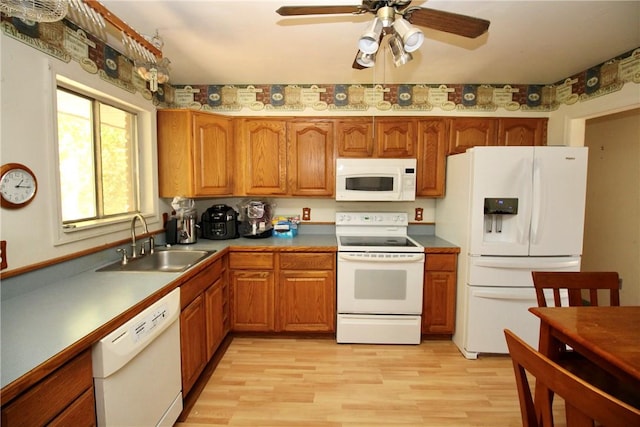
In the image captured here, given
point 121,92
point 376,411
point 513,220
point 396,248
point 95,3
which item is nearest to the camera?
point 95,3

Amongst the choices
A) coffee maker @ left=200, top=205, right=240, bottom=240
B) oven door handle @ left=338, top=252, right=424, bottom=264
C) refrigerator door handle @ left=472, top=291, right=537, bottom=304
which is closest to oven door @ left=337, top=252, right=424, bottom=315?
oven door handle @ left=338, top=252, right=424, bottom=264

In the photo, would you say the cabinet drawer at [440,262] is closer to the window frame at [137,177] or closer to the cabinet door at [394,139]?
the cabinet door at [394,139]

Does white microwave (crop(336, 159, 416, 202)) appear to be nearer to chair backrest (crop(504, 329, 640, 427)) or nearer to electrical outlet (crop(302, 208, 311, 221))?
electrical outlet (crop(302, 208, 311, 221))

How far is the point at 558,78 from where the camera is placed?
8.75ft

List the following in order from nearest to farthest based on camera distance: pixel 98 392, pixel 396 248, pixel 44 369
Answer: pixel 44 369
pixel 98 392
pixel 396 248

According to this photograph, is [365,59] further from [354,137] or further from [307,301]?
[307,301]

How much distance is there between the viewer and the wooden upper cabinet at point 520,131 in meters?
2.74

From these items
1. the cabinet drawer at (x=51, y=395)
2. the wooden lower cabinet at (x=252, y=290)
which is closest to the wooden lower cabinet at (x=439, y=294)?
the wooden lower cabinet at (x=252, y=290)

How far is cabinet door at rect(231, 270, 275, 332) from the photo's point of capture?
254 cm

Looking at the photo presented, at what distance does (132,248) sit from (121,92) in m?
1.14

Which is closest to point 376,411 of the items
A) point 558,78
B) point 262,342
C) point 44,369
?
point 262,342

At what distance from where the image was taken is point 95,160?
1.99 meters

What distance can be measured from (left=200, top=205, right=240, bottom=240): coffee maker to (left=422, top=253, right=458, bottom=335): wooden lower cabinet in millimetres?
1829

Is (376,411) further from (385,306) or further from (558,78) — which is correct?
(558,78)
